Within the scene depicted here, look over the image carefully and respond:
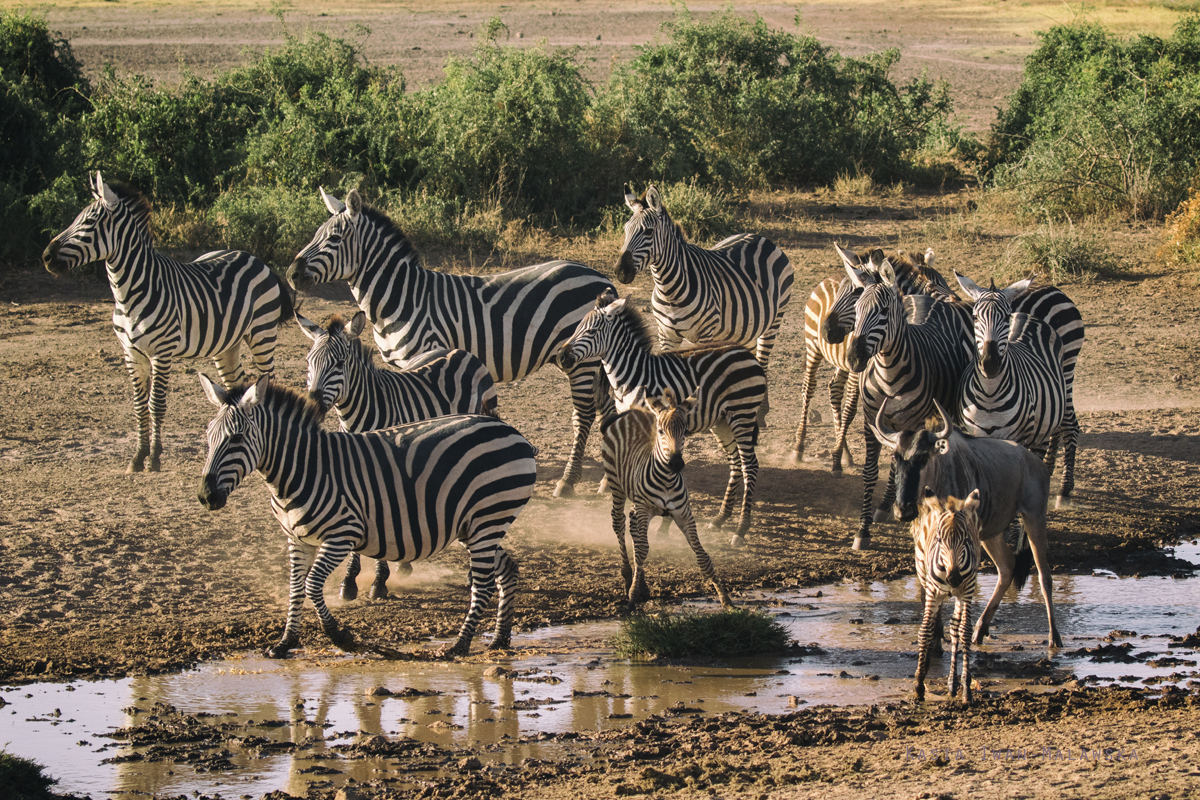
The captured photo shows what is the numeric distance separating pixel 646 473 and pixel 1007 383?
285 centimetres

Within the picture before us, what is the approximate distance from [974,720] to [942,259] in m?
11.9

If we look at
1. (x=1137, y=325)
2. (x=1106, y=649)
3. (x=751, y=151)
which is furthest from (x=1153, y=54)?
(x=1106, y=649)

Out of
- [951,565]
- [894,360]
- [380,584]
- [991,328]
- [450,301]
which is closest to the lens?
[951,565]

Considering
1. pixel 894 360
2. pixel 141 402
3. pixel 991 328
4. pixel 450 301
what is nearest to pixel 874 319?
pixel 894 360

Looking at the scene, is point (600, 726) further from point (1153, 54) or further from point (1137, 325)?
point (1153, 54)

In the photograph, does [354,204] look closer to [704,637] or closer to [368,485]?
[368,485]

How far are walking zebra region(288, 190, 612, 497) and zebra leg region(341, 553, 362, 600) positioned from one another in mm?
Answer: 2110

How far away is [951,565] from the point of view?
20.1ft

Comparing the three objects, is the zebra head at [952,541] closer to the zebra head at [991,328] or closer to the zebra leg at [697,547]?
the zebra leg at [697,547]

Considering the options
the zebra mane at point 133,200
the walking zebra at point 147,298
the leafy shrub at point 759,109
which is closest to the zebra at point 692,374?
the walking zebra at point 147,298

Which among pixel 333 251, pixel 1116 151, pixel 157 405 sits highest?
pixel 1116 151

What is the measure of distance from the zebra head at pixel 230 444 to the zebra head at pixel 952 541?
12.4 feet

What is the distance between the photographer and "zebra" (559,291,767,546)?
348 inches

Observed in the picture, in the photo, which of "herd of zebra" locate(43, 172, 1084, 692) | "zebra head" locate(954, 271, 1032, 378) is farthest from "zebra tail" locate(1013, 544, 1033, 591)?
"zebra head" locate(954, 271, 1032, 378)
